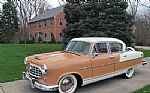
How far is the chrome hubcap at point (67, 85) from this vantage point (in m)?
6.18

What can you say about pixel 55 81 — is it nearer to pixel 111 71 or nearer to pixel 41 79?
pixel 41 79

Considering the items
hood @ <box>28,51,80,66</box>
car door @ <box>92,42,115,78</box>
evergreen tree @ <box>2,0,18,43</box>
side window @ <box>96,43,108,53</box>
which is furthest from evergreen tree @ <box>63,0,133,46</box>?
evergreen tree @ <box>2,0,18,43</box>

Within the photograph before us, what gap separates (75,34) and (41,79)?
30.4 feet

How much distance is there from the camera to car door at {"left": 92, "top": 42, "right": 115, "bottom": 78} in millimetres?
6858

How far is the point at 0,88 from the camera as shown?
266 inches

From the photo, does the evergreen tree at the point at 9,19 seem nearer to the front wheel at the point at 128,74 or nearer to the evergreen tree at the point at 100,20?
the evergreen tree at the point at 100,20

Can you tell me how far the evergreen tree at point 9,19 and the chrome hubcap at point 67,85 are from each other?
35.0 metres

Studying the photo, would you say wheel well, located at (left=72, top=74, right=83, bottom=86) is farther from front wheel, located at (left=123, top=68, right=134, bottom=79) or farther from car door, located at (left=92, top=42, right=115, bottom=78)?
front wheel, located at (left=123, top=68, right=134, bottom=79)

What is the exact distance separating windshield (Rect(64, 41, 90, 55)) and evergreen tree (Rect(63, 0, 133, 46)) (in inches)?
269

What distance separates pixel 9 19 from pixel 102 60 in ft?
121

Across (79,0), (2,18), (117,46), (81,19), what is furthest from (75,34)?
(2,18)

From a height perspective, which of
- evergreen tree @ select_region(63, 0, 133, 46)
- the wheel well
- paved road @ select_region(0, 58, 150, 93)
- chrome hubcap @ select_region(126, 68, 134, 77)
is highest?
evergreen tree @ select_region(63, 0, 133, 46)

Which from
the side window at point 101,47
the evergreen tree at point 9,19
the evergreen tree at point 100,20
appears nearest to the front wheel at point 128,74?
the side window at point 101,47

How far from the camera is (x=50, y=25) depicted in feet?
138
